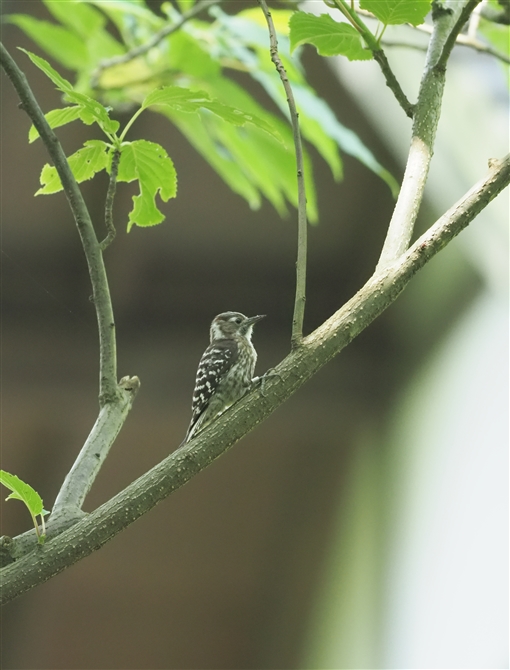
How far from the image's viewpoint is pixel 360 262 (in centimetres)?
132

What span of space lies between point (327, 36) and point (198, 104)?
0.57 feet

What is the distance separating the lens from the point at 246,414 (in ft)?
1.96

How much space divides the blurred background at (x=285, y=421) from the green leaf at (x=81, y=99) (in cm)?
51

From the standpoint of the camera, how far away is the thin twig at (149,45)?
2.71ft

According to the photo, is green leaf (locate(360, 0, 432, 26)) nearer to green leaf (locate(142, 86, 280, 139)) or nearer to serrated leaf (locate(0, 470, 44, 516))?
green leaf (locate(142, 86, 280, 139))

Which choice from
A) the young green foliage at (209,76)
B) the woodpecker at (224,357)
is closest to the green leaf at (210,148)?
the young green foliage at (209,76)

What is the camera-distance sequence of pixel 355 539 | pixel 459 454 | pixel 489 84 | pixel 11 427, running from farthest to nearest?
1. pixel 355 539
2. pixel 459 454
3. pixel 489 84
4. pixel 11 427

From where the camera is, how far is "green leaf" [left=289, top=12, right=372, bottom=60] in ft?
2.23

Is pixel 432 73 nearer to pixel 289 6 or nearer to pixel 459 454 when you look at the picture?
pixel 289 6

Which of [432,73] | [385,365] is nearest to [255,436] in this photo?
[385,365]

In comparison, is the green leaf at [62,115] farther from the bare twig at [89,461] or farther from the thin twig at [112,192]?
the bare twig at [89,461]

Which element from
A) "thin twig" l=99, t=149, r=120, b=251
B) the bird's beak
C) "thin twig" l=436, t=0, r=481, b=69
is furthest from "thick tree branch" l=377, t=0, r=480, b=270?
the bird's beak

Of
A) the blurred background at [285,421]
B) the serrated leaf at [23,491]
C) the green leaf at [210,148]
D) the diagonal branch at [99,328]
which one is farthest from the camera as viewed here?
the blurred background at [285,421]

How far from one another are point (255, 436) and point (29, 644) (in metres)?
0.67
